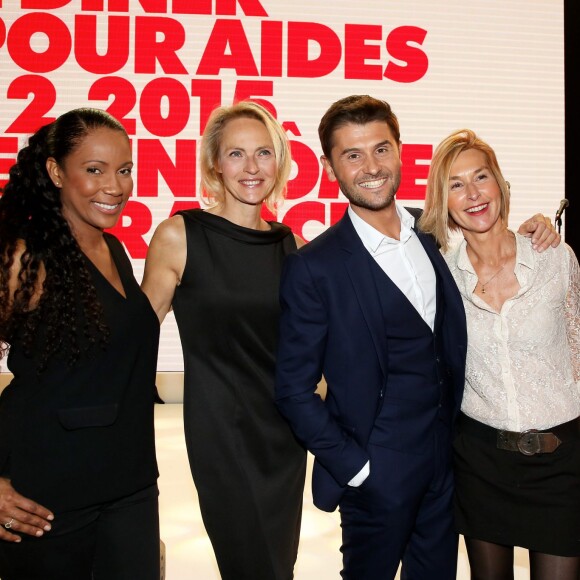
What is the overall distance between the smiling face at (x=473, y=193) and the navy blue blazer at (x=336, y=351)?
9.5 inches

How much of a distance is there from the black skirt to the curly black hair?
3.63 ft

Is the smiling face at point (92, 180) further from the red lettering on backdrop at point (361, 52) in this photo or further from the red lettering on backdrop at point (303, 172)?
the red lettering on backdrop at point (361, 52)

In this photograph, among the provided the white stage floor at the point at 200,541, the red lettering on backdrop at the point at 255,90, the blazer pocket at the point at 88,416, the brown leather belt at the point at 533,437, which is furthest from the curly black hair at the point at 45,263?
the red lettering on backdrop at the point at 255,90

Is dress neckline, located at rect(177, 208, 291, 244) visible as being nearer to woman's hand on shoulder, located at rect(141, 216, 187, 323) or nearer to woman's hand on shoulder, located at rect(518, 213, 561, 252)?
woman's hand on shoulder, located at rect(141, 216, 187, 323)

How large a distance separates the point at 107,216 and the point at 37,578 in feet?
2.77

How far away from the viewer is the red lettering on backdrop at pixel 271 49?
550 cm

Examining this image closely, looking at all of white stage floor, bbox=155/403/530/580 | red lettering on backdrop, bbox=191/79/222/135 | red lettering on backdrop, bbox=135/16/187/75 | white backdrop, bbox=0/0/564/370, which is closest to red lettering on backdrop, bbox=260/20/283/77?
white backdrop, bbox=0/0/564/370

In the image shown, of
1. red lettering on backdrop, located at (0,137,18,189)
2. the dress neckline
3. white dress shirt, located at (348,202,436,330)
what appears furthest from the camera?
red lettering on backdrop, located at (0,137,18,189)

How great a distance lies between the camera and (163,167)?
5473 millimetres

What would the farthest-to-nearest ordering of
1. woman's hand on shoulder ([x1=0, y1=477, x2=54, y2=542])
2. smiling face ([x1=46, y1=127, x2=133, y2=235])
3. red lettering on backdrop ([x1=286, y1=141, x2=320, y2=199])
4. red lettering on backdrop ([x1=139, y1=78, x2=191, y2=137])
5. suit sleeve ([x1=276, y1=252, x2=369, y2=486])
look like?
1. red lettering on backdrop ([x1=286, y1=141, x2=320, y2=199])
2. red lettering on backdrop ([x1=139, y1=78, x2=191, y2=137])
3. suit sleeve ([x1=276, y1=252, x2=369, y2=486])
4. smiling face ([x1=46, y1=127, x2=133, y2=235])
5. woman's hand on shoulder ([x1=0, y1=477, x2=54, y2=542])

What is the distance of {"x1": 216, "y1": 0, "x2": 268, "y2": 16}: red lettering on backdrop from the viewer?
546 centimetres

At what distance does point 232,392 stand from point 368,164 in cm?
79

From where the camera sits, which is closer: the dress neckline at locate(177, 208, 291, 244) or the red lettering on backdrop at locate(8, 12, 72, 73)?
the dress neckline at locate(177, 208, 291, 244)

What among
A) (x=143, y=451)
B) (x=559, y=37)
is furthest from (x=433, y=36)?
(x=143, y=451)
